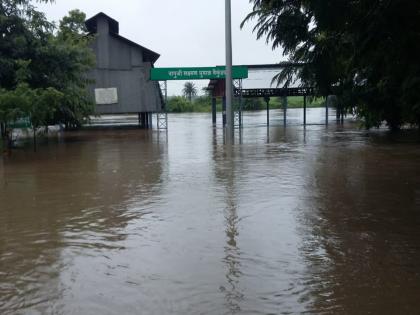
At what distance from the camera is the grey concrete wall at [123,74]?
33469 millimetres

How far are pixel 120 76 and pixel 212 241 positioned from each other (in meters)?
28.7

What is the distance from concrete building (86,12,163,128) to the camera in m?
33.2

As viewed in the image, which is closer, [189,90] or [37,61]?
[37,61]

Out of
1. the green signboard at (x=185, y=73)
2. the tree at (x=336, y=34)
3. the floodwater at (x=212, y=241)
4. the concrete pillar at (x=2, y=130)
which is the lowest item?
the floodwater at (x=212, y=241)

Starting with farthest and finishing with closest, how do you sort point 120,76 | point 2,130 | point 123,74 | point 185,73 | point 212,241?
point 123,74 → point 120,76 → point 185,73 → point 2,130 → point 212,241

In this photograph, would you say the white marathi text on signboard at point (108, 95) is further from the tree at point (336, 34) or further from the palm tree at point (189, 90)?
the palm tree at point (189, 90)

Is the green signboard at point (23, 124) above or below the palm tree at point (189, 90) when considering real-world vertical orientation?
below

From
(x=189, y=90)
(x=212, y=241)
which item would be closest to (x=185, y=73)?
(x=212, y=241)

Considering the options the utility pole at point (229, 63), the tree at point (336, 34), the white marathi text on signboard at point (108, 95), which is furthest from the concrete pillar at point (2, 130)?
the white marathi text on signboard at point (108, 95)

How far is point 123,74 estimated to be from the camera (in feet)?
111

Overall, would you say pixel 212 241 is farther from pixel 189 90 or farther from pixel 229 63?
pixel 189 90

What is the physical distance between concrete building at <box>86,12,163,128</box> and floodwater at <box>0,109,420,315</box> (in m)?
20.9

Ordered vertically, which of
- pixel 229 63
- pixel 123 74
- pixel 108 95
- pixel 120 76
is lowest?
pixel 108 95

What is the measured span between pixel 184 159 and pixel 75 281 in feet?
33.8
